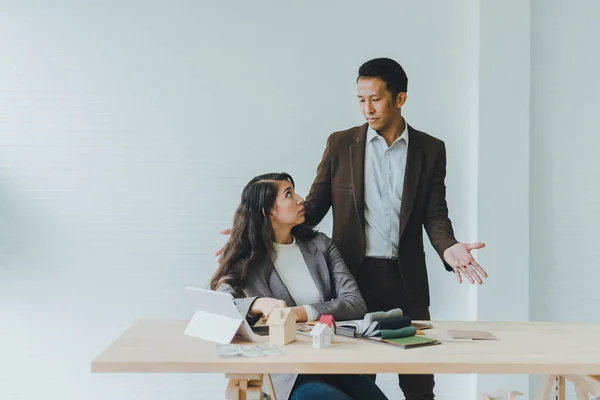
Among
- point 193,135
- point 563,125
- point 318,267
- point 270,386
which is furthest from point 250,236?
point 563,125

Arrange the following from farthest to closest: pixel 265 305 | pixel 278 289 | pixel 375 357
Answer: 1. pixel 278 289
2. pixel 265 305
3. pixel 375 357

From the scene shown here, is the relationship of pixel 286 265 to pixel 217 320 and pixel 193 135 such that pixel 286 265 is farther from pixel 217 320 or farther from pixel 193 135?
pixel 193 135

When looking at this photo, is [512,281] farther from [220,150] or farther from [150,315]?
[150,315]

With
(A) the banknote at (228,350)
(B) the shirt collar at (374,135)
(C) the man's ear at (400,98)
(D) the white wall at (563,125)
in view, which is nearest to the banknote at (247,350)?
(A) the banknote at (228,350)

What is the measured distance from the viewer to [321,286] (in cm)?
306

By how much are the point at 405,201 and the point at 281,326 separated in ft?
4.13

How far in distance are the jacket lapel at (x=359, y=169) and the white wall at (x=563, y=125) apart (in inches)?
49.6

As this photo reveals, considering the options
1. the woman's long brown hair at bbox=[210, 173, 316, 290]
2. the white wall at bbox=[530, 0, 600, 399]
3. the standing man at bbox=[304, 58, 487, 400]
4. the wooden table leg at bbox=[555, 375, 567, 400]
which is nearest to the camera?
the wooden table leg at bbox=[555, 375, 567, 400]

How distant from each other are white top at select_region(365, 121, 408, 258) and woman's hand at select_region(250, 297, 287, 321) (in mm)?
873

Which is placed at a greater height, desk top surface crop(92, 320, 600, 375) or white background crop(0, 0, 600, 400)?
white background crop(0, 0, 600, 400)

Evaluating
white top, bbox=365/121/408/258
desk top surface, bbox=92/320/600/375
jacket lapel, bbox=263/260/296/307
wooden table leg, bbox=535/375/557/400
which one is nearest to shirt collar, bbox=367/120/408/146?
white top, bbox=365/121/408/258

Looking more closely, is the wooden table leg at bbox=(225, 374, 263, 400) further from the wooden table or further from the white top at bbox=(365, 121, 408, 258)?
the white top at bbox=(365, 121, 408, 258)

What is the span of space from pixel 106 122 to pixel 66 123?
0.76 ft

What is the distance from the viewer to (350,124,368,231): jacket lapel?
11.5 ft
